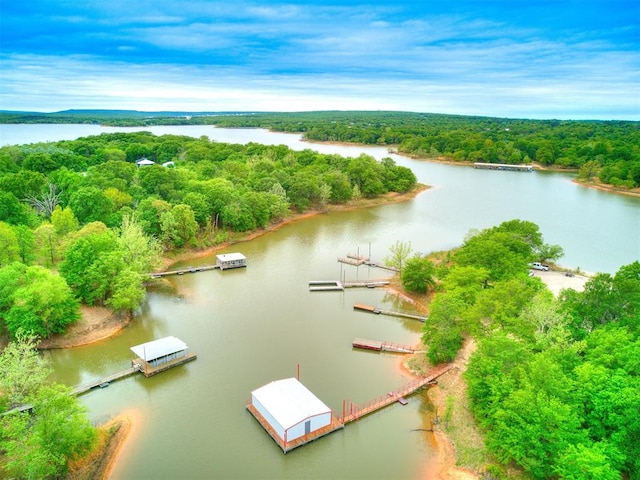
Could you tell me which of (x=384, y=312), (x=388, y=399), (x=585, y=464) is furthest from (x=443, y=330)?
(x=585, y=464)

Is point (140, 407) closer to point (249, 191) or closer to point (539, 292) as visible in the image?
point (539, 292)

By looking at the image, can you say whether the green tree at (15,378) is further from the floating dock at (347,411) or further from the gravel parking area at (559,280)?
the gravel parking area at (559,280)

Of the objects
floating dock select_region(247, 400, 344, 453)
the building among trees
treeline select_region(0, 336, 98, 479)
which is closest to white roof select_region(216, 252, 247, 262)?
the building among trees

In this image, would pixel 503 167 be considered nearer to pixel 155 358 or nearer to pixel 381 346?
pixel 381 346

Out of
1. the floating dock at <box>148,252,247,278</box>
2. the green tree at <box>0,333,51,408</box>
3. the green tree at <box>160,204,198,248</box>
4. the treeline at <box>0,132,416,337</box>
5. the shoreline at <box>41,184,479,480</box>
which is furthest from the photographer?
the green tree at <box>160,204,198,248</box>

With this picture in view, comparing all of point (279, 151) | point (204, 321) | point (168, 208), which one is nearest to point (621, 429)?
point (204, 321)

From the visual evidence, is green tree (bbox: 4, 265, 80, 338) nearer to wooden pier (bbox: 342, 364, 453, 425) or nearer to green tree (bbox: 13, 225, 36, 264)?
green tree (bbox: 13, 225, 36, 264)

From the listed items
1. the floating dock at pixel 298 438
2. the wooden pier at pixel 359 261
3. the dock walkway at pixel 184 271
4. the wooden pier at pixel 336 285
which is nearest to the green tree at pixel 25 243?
the dock walkway at pixel 184 271
